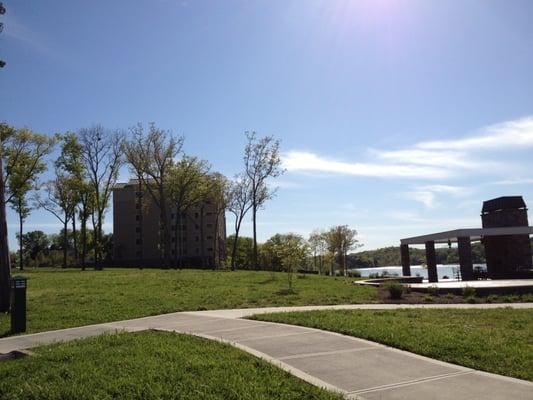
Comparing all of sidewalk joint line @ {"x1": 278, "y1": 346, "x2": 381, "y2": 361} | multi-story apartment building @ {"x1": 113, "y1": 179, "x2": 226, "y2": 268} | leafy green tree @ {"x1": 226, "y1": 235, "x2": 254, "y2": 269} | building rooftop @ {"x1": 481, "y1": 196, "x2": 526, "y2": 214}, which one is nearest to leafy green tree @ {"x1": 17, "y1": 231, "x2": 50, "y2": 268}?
multi-story apartment building @ {"x1": 113, "y1": 179, "x2": 226, "y2": 268}

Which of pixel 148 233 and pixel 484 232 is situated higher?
pixel 148 233

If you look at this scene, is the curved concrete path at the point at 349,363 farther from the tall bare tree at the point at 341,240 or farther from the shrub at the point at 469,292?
the tall bare tree at the point at 341,240

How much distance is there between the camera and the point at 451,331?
9.05m

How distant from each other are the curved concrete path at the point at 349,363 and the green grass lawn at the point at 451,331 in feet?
1.14

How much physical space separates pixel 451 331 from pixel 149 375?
229 inches

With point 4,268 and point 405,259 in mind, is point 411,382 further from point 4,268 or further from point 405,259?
point 405,259

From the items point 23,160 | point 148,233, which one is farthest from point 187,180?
point 148,233

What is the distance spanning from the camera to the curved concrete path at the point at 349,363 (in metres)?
5.54

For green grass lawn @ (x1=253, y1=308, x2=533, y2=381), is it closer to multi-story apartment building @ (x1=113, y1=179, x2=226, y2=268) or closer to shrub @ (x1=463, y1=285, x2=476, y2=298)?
shrub @ (x1=463, y1=285, x2=476, y2=298)

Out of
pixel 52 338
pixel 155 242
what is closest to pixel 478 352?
pixel 52 338

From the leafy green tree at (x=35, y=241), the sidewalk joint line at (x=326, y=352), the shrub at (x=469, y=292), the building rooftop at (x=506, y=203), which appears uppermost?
the leafy green tree at (x=35, y=241)

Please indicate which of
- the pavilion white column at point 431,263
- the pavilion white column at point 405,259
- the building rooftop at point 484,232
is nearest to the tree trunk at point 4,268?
the building rooftop at point 484,232

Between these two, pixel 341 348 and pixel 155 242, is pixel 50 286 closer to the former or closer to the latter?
pixel 341 348

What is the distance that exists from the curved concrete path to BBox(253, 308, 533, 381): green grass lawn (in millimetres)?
347
